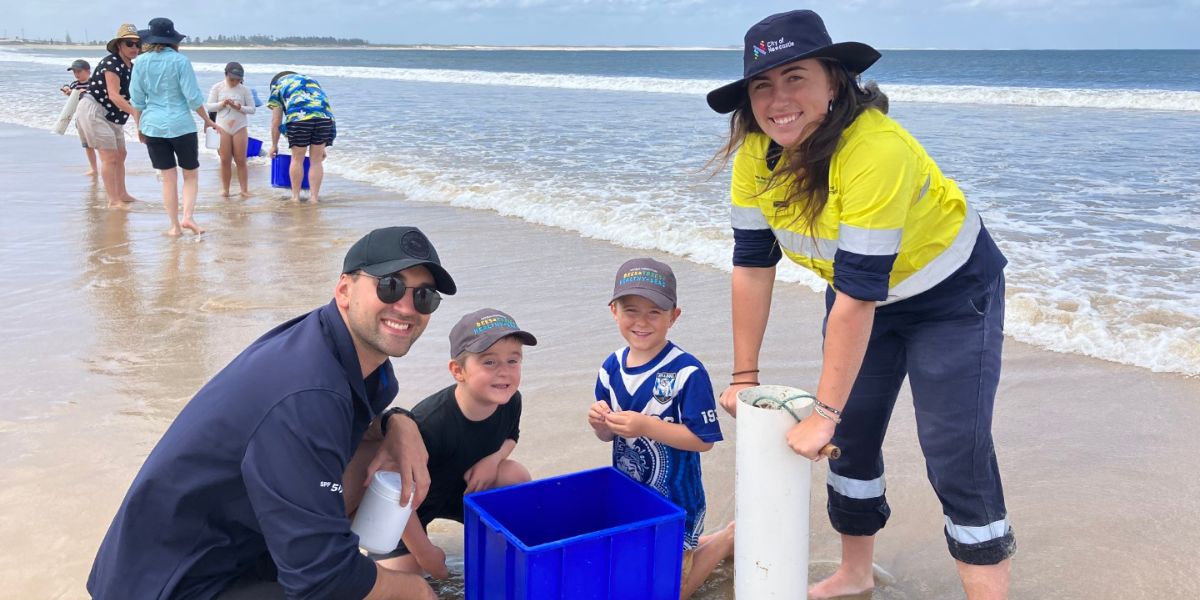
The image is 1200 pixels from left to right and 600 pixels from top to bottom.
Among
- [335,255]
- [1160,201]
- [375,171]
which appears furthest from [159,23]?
[1160,201]

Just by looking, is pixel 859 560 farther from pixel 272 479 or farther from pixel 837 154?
pixel 272 479

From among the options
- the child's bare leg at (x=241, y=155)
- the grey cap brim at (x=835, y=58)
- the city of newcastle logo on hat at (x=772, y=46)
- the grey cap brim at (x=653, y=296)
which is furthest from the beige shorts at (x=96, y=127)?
the city of newcastle logo on hat at (x=772, y=46)

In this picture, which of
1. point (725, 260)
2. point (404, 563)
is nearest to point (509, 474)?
point (404, 563)

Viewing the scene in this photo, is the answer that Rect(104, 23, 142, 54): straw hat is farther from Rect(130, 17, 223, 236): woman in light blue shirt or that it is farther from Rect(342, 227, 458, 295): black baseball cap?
Rect(342, 227, 458, 295): black baseball cap

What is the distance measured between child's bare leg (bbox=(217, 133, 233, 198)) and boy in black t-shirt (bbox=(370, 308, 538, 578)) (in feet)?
28.1

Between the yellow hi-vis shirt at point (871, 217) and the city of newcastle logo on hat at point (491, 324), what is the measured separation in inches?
31.4

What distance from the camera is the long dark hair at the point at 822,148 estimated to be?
2.43 meters

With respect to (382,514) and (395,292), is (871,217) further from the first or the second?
(382,514)

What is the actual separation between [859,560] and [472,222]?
6.61m

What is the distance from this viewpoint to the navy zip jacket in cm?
218

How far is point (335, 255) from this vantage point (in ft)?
25.2

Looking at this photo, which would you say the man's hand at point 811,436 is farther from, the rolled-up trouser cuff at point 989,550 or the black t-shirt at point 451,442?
the black t-shirt at point 451,442

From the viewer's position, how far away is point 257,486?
7.10 ft

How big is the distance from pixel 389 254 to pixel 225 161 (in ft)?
31.1
